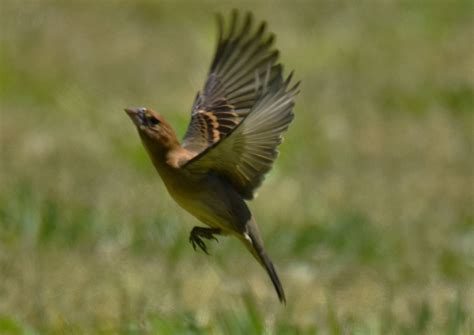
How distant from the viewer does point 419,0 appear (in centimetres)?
1377

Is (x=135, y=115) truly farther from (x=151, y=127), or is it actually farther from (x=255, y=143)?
(x=255, y=143)

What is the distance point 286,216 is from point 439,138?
245 centimetres

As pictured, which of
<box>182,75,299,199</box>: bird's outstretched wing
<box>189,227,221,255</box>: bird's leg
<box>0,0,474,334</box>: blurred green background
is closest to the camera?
<box>182,75,299,199</box>: bird's outstretched wing

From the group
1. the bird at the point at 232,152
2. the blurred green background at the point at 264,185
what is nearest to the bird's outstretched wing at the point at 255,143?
the bird at the point at 232,152

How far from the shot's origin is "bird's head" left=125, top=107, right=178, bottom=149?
4.81 meters

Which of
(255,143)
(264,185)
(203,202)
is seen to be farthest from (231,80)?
(264,185)

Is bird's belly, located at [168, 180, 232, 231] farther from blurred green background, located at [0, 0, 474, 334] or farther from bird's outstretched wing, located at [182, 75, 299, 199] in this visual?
blurred green background, located at [0, 0, 474, 334]

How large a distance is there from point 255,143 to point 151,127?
36 centimetres

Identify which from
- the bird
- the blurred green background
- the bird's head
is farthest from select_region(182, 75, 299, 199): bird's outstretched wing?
the blurred green background

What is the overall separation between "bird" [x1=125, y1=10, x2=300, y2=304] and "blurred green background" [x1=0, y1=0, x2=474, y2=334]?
54 centimetres

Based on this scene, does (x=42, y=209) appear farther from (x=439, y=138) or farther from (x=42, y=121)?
(x=439, y=138)

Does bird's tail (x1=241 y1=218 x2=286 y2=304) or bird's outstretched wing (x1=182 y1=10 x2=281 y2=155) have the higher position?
bird's outstretched wing (x1=182 y1=10 x2=281 y2=155)

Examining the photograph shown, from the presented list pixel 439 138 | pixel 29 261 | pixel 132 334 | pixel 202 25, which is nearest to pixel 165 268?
pixel 29 261

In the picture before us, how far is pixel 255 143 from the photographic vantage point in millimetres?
4871
